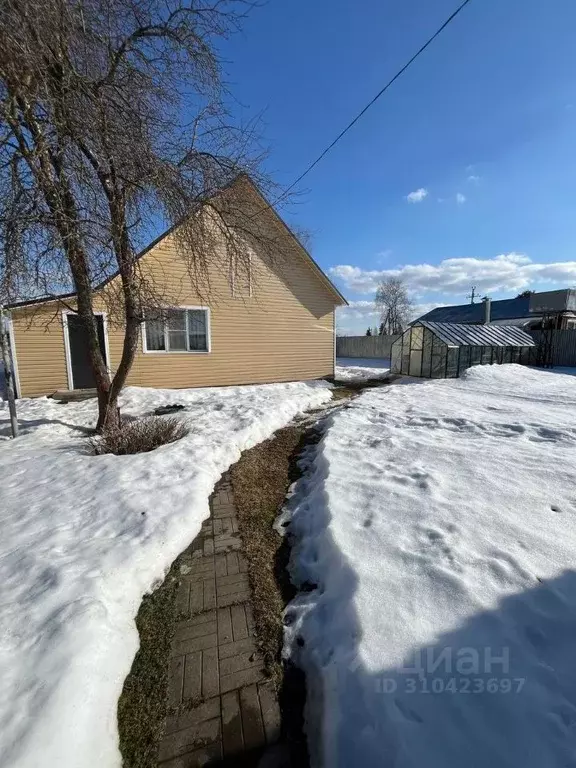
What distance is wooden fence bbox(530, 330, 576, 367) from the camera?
59.4ft

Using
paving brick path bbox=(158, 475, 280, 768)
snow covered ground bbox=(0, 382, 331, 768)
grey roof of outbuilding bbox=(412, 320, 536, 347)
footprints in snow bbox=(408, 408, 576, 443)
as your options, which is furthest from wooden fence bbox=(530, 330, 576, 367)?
paving brick path bbox=(158, 475, 280, 768)

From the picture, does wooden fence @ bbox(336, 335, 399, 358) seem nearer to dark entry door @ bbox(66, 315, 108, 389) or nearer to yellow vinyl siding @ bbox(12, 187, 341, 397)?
yellow vinyl siding @ bbox(12, 187, 341, 397)

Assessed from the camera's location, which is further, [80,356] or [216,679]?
[80,356]

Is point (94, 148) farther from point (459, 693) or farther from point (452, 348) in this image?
point (452, 348)

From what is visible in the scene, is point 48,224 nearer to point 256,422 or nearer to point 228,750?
point 256,422

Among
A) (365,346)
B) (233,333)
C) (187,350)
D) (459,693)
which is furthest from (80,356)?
(365,346)

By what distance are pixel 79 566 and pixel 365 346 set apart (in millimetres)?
30398

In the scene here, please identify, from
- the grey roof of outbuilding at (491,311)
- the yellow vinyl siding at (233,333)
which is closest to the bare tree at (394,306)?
the grey roof of outbuilding at (491,311)

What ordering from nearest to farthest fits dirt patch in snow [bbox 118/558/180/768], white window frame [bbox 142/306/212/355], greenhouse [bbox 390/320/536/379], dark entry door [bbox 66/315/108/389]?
dirt patch in snow [bbox 118/558/180/768] < dark entry door [bbox 66/315/108/389] < white window frame [bbox 142/306/212/355] < greenhouse [bbox 390/320/536/379]

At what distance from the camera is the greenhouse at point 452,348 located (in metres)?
13.7

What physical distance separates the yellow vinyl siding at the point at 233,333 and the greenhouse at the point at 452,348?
13.7ft

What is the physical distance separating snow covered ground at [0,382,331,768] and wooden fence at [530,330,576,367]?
768 inches

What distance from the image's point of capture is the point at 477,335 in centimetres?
1495

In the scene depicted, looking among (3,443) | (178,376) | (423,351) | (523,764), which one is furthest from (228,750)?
(423,351)
